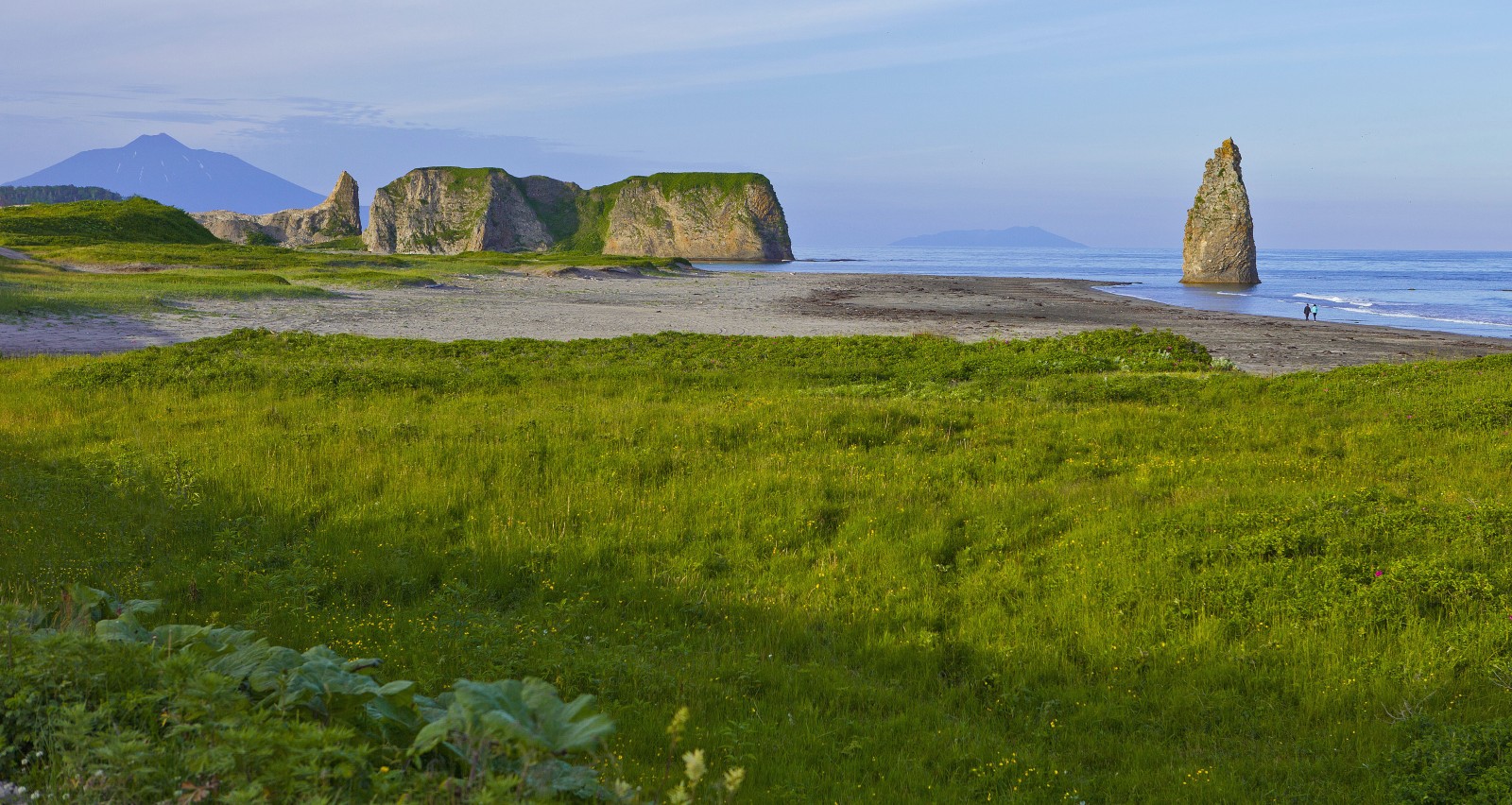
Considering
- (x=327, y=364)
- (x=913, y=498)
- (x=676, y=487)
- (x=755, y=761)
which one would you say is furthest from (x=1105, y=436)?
(x=327, y=364)

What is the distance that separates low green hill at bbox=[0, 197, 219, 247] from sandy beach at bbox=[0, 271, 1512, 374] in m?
43.7

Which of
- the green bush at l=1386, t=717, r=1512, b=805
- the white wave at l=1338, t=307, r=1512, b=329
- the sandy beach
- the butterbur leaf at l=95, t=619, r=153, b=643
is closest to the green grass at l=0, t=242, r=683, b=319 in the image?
the sandy beach

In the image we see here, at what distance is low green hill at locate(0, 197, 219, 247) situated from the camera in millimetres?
86125

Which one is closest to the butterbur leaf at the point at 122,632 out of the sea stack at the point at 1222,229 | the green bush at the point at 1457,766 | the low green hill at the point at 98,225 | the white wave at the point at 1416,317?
the green bush at the point at 1457,766

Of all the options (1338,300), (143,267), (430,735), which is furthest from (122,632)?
(1338,300)

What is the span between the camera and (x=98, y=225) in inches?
3829

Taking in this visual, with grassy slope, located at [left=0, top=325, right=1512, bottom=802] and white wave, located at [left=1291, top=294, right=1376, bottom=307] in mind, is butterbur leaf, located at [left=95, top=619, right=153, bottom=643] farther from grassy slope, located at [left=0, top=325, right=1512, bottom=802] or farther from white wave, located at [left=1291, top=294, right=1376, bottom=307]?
white wave, located at [left=1291, top=294, right=1376, bottom=307]

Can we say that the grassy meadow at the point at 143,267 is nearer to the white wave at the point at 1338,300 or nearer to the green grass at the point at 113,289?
the green grass at the point at 113,289

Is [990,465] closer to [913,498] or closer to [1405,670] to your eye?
[913,498]

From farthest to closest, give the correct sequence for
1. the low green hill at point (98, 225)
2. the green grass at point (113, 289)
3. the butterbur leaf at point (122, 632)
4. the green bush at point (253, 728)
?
the low green hill at point (98, 225) < the green grass at point (113, 289) < the butterbur leaf at point (122, 632) < the green bush at point (253, 728)

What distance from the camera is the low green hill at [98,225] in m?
86.1

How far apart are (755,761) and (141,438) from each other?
12.5 m

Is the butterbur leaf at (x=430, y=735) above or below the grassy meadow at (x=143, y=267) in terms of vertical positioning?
below

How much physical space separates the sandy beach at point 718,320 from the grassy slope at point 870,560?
56.5 ft
